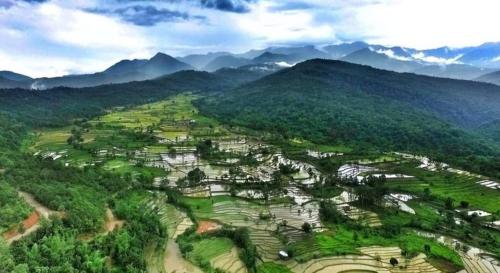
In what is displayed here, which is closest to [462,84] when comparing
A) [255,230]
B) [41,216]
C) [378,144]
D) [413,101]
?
[413,101]

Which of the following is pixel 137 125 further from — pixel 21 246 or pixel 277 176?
pixel 21 246

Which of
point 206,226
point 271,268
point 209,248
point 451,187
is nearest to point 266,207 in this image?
point 206,226

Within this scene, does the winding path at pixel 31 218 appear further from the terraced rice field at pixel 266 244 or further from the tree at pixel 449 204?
the tree at pixel 449 204

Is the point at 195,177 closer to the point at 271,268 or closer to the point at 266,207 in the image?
the point at 266,207

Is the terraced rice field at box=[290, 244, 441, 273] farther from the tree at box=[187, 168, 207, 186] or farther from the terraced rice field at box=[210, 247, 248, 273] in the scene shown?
the tree at box=[187, 168, 207, 186]

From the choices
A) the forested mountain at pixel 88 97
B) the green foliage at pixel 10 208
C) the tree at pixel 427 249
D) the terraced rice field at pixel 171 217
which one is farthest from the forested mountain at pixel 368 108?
the green foliage at pixel 10 208

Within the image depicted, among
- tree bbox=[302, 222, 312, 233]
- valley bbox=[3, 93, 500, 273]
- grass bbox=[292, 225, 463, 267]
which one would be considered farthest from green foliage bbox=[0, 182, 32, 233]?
tree bbox=[302, 222, 312, 233]
